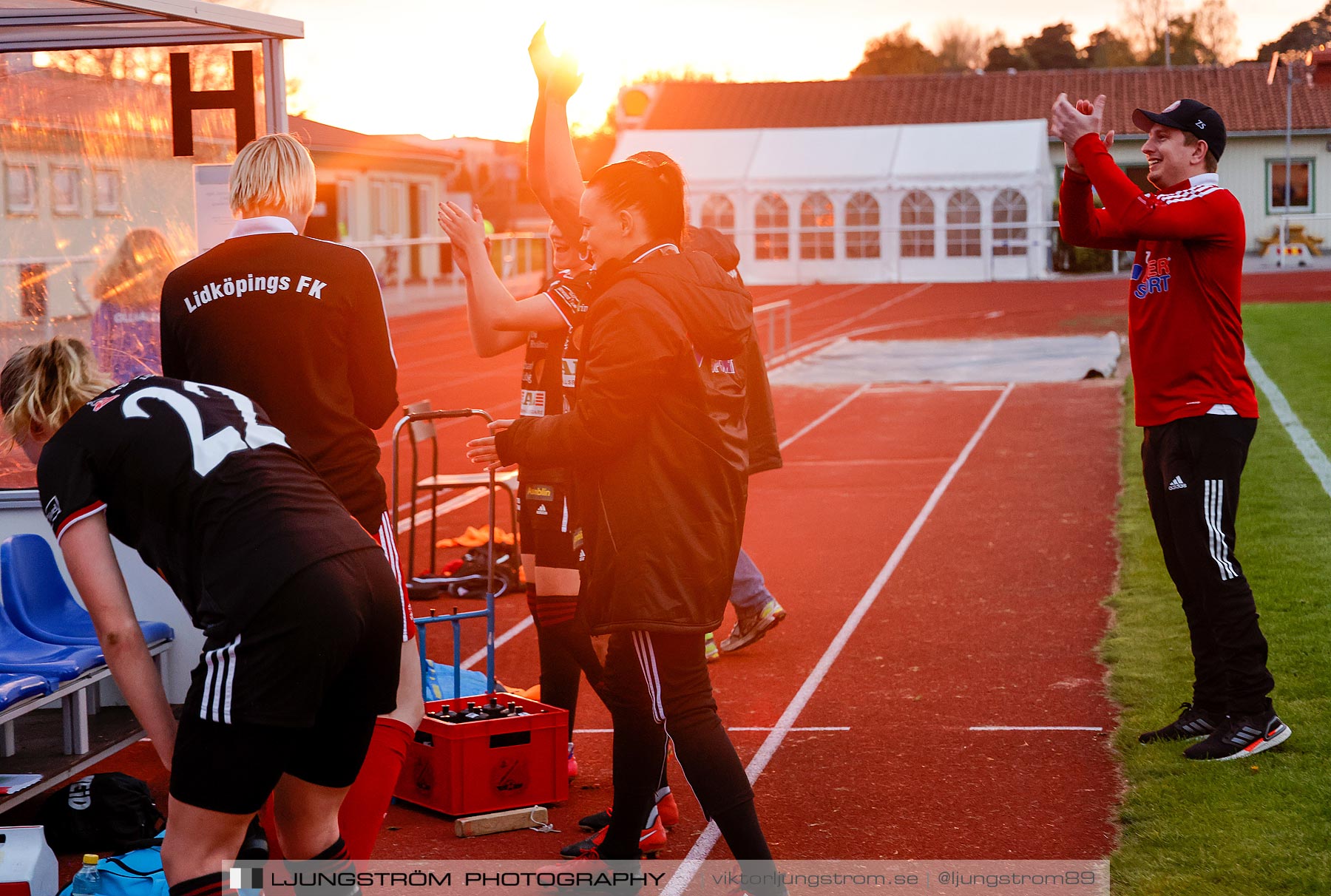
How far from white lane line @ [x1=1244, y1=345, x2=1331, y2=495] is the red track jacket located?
583cm

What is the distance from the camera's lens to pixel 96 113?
6383 mm

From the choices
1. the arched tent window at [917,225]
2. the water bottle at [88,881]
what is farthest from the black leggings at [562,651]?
the arched tent window at [917,225]

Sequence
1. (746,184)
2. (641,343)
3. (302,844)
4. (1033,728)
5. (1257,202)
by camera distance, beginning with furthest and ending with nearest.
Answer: (1257,202), (746,184), (1033,728), (641,343), (302,844)

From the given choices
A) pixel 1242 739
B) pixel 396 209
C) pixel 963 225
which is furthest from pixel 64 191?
pixel 396 209

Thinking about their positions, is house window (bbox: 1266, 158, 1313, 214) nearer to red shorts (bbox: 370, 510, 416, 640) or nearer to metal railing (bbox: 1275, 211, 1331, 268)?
metal railing (bbox: 1275, 211, 1331, 268)

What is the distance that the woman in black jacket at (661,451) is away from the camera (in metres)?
3.41

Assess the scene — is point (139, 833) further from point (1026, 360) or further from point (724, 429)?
point (1026, 360)

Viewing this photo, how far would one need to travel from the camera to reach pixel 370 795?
133 inches

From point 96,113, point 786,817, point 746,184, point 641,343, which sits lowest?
point 786,817

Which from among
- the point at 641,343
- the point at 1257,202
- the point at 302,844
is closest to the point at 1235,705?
the point at 641,343

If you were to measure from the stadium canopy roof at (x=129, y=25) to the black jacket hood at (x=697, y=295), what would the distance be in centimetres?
255

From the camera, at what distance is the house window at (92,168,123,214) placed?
6.39 metres

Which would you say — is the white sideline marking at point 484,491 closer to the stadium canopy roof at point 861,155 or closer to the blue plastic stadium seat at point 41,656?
the blue plastic stadium seat at point 41,656

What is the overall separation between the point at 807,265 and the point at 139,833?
43.5 meters
